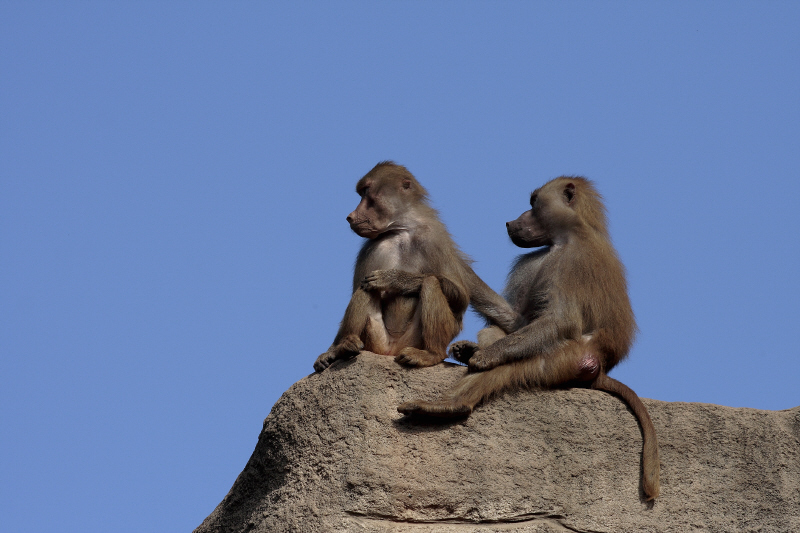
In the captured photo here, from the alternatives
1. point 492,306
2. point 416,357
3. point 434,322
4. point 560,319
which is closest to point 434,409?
point 416,357

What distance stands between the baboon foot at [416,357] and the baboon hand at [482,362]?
0.26m

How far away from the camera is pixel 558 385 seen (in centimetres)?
561

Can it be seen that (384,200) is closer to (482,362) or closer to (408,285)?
(408,285)

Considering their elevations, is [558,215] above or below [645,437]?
above

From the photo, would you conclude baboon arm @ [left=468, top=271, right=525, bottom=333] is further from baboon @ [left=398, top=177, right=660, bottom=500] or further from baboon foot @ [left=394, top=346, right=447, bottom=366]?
baboon foot @ [left=394, top=346, right=447, bottom=366]

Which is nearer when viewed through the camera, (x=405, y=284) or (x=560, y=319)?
(x=560, y=319)

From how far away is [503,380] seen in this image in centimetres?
550

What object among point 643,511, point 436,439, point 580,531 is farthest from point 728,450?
point 436,439

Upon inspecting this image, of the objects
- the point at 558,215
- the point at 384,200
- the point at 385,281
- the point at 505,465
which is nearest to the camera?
the point at 505,465

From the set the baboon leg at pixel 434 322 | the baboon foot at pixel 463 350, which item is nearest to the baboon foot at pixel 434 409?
the baboon leg at pixel 434 322

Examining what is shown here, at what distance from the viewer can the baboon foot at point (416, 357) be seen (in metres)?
5.59

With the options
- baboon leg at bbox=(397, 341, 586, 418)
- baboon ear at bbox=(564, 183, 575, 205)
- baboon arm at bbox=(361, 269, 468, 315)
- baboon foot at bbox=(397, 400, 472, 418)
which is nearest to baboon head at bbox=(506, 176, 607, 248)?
baboon ear at bbox=(564, 183, 575, 205)

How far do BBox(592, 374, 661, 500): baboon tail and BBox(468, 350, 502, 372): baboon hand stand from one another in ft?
2.12

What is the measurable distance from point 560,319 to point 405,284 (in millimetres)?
1024
